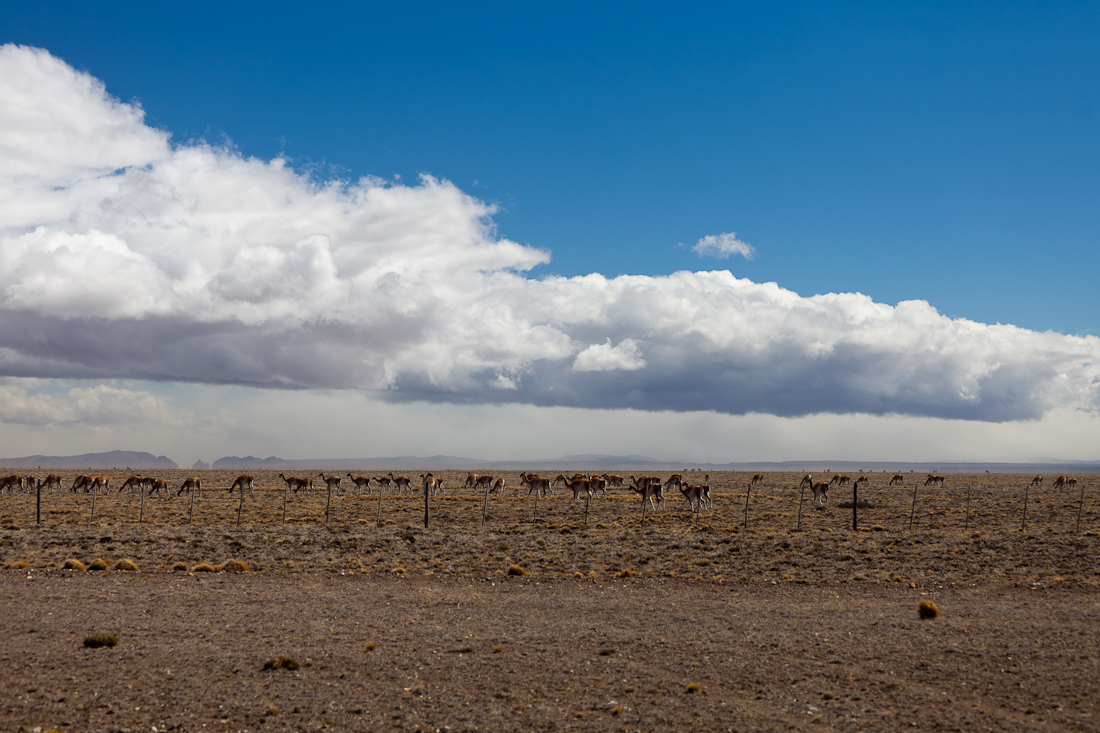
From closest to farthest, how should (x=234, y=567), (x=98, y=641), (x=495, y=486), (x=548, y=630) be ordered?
(x=98, y=641)
(x=548, y=630)
(x=234, y=567)
(x=495, y=486)

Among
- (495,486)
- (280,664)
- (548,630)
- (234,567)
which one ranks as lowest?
(495,486)

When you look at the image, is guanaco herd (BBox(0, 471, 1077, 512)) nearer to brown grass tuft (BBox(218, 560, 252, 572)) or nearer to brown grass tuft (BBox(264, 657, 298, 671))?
brown grass tuft (BBox(218, 560, 252, 572))

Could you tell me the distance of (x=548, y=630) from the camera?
50.5ft

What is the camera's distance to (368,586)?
797 inches

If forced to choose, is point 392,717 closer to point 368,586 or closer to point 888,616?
point 368,586

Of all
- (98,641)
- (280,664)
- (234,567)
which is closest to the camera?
(280,664)

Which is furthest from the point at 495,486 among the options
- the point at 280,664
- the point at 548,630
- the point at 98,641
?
the point at 280,664

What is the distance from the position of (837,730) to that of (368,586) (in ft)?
45.9

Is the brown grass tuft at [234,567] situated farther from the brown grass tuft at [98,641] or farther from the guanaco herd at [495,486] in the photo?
the guanaco herd at [495,486]

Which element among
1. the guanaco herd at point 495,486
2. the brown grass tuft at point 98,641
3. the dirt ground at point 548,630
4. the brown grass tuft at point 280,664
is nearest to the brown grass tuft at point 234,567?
the dirt ground at point 548,630

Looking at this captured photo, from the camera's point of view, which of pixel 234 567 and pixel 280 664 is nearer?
pixel 280 664

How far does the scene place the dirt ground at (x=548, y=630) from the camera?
35.4 feet

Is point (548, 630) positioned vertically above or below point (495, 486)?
above

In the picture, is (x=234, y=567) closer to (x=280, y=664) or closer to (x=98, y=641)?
(x=98, y=641)
